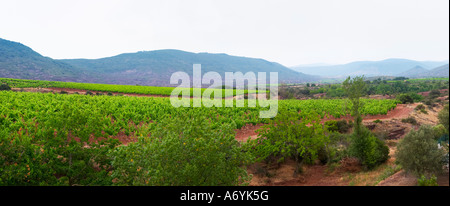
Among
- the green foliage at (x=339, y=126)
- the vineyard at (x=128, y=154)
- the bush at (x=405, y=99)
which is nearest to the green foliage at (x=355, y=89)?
the vineyard at (x=128, y=154)

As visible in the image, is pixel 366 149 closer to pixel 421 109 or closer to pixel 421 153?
pixel 421 153

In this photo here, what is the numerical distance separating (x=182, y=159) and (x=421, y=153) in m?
9.65

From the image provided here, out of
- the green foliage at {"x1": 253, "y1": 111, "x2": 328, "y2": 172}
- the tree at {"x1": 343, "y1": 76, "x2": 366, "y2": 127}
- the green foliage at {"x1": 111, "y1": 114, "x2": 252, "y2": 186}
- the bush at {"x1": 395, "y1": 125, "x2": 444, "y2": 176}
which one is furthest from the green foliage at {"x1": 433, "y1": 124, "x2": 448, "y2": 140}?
the green foliage at {"x1": 111, "y1": 114, "x2": 252, "y2": 186}

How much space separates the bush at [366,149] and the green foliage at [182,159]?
369 inches

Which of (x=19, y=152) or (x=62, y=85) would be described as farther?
(x=62, y=85)

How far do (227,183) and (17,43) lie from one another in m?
192

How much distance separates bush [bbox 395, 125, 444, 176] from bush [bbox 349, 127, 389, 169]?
12.5 ft

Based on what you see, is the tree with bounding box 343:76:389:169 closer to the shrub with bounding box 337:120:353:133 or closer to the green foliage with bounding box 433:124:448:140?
the green foliage with bounding box 433:124:448:140

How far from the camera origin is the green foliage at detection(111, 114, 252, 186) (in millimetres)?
6887

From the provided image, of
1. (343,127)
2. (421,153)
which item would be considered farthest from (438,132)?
(343,127)

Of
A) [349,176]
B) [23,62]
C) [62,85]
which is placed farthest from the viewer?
[23,62]

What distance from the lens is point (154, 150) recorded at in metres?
7.15
